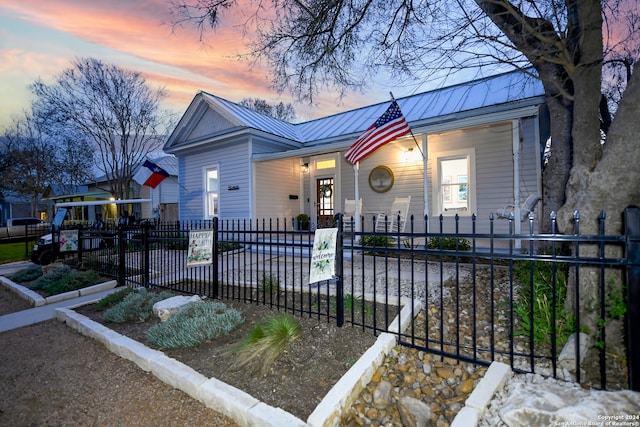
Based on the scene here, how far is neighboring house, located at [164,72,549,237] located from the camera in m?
7.43

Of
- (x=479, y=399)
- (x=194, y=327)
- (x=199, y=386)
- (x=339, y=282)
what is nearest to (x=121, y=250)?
(x=194, y=327)

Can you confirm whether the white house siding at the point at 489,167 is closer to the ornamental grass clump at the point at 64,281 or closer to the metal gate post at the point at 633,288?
the metal gate post at the point at 633,288

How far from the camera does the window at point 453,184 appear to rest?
8.27 m

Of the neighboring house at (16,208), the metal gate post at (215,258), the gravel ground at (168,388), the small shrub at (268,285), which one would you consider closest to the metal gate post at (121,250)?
the metal gate post at (215,258)

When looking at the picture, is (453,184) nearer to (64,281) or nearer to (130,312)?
(130,312)

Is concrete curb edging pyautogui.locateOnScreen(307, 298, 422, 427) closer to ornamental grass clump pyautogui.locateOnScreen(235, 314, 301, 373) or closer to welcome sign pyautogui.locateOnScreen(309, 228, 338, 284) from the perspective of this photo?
ornamental grass clump pyautogui.locateOnScreen(235, 314, 301, 373)

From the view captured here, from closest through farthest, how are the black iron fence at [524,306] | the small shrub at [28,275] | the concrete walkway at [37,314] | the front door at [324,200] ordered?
1. the black iron fence at [524,306]
2. the concrete walkway at [37,314]
3. the small shrub at [28,275]
4. the front door at [324,200]

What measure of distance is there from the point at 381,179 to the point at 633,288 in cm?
775

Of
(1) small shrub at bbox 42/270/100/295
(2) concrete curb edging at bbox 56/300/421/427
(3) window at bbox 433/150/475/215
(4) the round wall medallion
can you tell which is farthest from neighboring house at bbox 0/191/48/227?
(3) window at bbox 433/150/475/215

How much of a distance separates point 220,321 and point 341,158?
794 cm

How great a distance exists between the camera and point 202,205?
12008mm

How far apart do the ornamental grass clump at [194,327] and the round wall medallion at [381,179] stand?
6.94 metres

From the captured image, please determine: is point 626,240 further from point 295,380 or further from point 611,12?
point 611,12

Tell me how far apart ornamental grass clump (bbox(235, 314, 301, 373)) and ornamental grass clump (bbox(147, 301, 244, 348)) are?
1.65 feet
